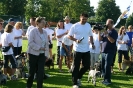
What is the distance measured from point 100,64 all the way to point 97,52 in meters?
0.54

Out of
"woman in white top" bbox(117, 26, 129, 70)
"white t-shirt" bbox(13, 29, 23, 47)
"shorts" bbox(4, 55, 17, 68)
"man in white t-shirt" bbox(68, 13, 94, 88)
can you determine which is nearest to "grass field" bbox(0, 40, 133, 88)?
"shorts" bbox(4, 55, 17, 68)

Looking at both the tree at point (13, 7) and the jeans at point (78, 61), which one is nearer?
the jeans at point (78, 61)

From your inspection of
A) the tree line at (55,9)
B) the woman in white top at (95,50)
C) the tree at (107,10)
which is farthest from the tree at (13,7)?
the woman in white top at (95,50)

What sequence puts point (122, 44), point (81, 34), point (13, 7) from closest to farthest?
point (81, 34)
point (122, 44)
point (13, 7)

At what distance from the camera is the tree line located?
5705cm

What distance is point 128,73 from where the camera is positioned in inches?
428

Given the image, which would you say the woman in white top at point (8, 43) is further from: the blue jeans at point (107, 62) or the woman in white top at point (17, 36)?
the blue jeans at point (107, 62)

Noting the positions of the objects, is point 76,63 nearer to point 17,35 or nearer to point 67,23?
point 17,35

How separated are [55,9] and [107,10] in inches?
608

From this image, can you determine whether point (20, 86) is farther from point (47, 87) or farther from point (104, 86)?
point (104, 86)

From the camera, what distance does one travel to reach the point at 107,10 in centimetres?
7056

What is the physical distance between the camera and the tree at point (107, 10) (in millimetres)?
69750

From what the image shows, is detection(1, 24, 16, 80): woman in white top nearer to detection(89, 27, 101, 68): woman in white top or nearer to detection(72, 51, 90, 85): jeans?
detection(72, 51, 90, 85): jeans

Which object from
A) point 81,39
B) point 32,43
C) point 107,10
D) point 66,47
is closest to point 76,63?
point 81,39
